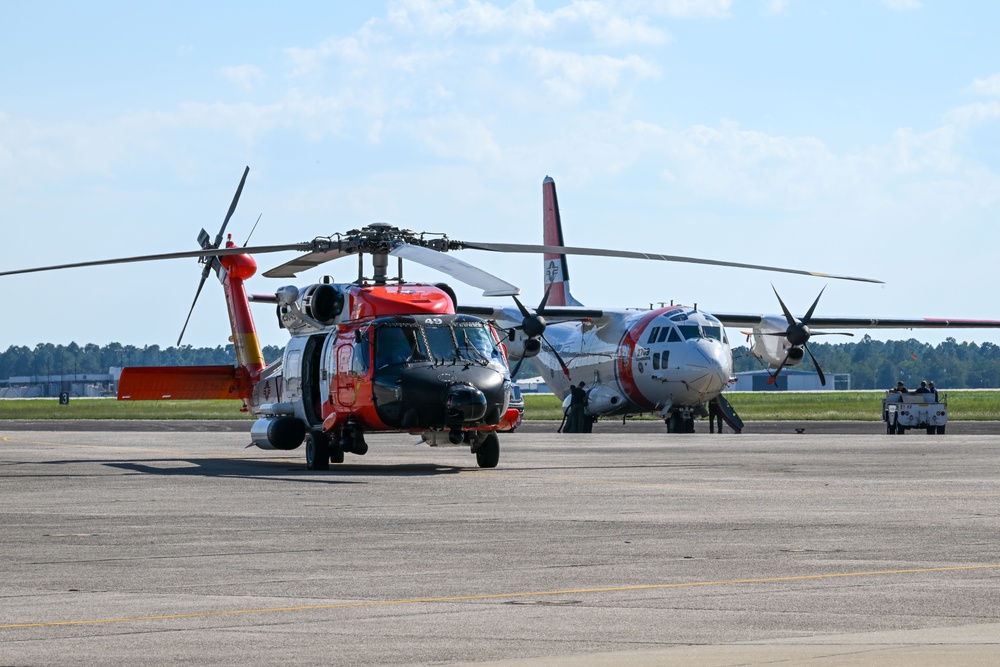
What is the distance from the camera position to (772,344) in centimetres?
5069

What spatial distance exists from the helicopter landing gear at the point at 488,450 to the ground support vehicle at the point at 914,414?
2293 cm

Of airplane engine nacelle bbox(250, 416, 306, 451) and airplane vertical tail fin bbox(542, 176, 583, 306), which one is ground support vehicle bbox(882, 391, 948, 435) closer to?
airplane vertical tail fin bbox(542, 176, 583, 306)

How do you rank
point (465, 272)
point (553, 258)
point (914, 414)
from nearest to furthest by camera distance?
point (465, 272) → point (914, 414) → point (553, 258)

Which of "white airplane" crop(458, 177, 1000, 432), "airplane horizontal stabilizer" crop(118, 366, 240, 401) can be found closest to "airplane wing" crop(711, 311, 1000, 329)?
"white airplane" crop(458, 177, 1000, 432)

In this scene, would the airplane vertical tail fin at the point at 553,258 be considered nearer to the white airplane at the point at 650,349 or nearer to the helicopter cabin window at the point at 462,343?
the white airplane at the point at 650,349

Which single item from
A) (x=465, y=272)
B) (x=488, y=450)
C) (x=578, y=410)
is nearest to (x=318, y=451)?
(x=488, y=450)

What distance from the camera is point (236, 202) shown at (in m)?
32.4

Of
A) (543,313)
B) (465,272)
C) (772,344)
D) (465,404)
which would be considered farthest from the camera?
(772,344)

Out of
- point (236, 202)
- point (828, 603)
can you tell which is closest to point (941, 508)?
point (828, 603)

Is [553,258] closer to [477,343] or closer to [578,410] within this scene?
[578,410]

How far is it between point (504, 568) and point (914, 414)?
36.2 m

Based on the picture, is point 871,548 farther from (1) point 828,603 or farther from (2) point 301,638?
(2) point 301,638

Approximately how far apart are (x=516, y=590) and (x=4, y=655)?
11.7 ft

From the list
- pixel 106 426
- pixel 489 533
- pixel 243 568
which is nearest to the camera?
pixel 243 568
